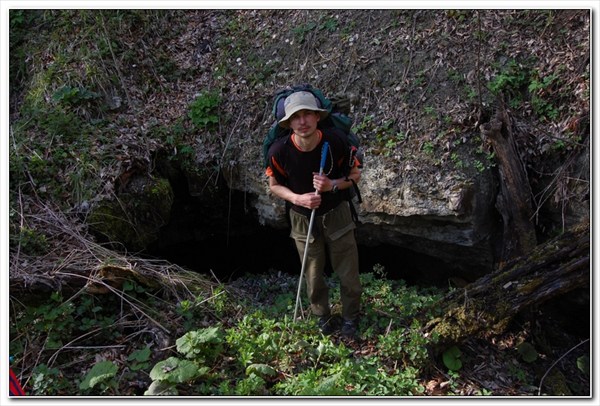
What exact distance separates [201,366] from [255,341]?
488mm

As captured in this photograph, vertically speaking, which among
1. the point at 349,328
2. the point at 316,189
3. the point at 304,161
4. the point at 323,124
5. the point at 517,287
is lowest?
the point at 349,328

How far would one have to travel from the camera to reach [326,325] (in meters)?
4.95

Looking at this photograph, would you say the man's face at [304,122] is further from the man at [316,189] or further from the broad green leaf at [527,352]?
the broad green leaf at [527,352]

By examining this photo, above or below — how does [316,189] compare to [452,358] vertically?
above

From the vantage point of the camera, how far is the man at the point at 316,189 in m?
4.11

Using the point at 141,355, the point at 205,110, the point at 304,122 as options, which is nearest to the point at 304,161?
the point at 304,122

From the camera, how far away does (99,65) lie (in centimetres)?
711

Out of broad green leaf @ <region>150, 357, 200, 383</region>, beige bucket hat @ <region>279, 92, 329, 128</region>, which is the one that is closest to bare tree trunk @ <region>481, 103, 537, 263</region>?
beige bucket hat @ <region>279, 92, 329, 128</region>

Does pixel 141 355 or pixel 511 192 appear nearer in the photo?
pixel 141 355

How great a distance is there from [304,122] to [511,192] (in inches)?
112

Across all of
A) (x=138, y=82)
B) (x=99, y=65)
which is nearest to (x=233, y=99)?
(x=138, y=82)

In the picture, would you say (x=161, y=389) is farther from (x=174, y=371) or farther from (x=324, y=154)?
(x=324, y=154)

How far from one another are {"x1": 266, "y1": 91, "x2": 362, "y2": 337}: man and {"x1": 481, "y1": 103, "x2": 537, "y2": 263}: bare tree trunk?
1954 millimetres

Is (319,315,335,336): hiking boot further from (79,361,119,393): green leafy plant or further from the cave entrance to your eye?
the cave entrance
